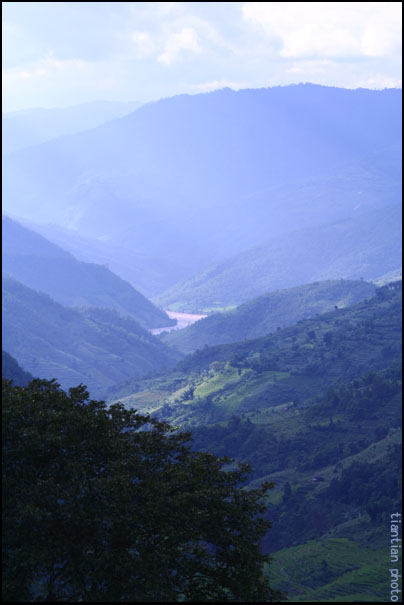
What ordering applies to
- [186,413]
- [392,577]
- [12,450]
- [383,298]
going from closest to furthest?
1. [12,450]
2. [392,577]
3. [186,413]
4. [383,298]

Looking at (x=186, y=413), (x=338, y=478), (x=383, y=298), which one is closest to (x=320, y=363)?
(x=186, y=413)

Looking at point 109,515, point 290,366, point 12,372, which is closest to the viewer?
point 109,515

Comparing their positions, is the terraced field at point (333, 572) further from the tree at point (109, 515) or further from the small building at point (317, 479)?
the tree at point (109, 515)

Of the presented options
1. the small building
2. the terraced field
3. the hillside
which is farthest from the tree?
the small building

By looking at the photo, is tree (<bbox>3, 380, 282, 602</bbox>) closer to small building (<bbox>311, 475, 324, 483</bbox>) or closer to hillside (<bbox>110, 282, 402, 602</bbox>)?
hillside (<bbox>110, 282, 402, 602</bbox>)

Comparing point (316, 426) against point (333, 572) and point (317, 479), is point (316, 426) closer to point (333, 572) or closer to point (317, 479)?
point (317, 479)

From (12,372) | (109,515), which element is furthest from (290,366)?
(109,515)

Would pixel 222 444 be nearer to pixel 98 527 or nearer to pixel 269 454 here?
pixel 269 454

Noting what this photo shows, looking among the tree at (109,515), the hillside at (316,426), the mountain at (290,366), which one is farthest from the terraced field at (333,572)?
the mountain at (290,366)
